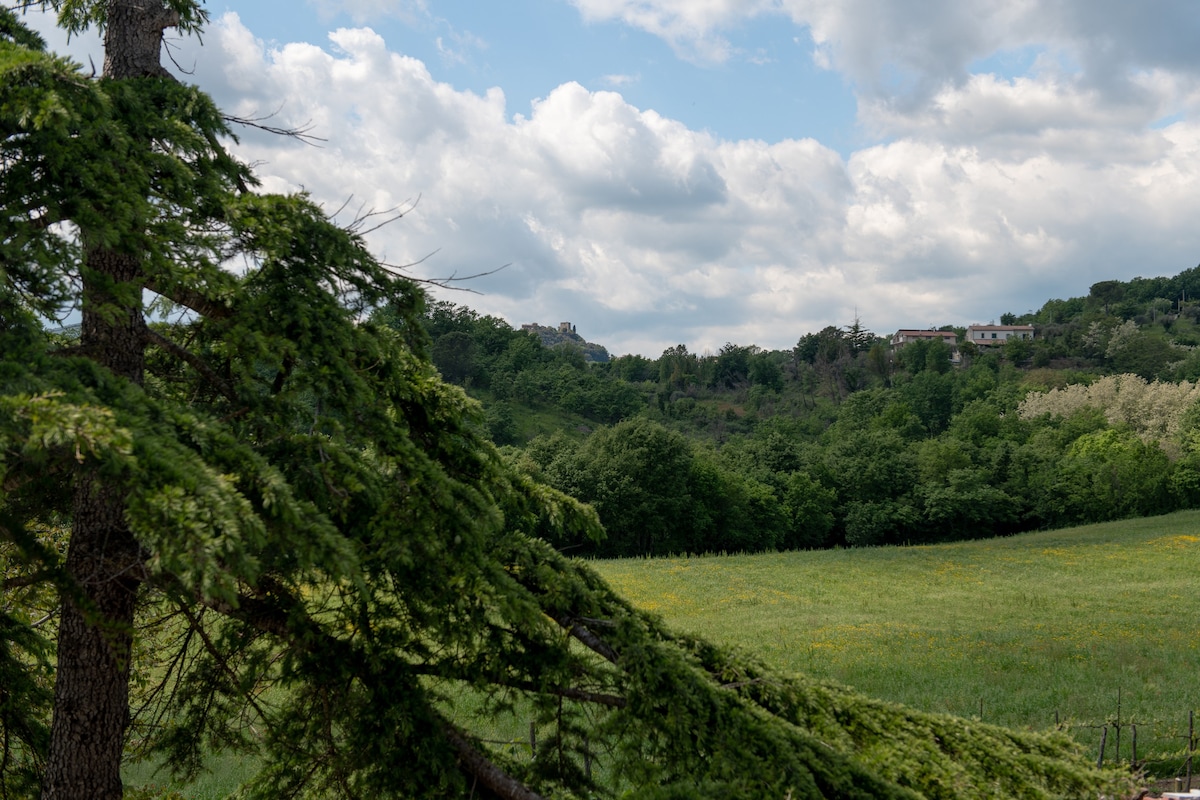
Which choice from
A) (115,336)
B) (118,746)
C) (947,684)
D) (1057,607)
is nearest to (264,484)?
(115,336)

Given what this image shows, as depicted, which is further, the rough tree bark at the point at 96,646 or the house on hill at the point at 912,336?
the house on hill at the point at 912,336

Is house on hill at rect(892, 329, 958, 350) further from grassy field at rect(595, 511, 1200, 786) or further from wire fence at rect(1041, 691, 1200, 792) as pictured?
wire fence at rect(1041, 691, 1200, 792)

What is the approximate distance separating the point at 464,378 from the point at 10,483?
93701 mm

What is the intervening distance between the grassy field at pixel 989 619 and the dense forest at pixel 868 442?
8715mm

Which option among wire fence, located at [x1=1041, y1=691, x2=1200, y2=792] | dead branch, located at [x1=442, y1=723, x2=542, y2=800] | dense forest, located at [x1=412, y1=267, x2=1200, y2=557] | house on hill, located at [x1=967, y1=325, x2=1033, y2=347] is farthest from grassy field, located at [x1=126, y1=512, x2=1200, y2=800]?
house on hill, located at [x1=967, y1=325, x2=1033, y2=347]

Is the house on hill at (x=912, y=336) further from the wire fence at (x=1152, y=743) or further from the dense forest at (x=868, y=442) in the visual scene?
the wire fence at (x=1152, y=743)

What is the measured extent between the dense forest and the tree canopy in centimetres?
1827

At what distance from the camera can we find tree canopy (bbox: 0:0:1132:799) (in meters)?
4.46

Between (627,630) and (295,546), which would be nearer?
(295,546)

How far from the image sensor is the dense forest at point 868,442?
59281 mm

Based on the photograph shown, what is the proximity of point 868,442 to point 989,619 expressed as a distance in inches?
1584

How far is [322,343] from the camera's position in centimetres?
538

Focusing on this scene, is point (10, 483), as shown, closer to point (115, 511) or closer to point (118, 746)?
point (115, 511)

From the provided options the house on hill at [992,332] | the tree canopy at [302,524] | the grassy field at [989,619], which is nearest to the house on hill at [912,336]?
the house on hill at [992,332]
